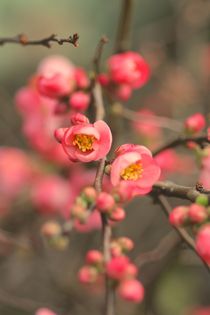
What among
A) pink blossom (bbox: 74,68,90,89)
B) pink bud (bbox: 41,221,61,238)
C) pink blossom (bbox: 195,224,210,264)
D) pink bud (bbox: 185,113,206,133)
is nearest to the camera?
pink blossom (bbox: 195,224,210,264)

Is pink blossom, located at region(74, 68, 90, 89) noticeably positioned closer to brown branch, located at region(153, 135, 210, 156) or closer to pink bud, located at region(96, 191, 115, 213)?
brown branch, located at region(153, 135, 210, 156)

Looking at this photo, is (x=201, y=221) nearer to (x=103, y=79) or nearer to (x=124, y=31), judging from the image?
(x=103, y=79)

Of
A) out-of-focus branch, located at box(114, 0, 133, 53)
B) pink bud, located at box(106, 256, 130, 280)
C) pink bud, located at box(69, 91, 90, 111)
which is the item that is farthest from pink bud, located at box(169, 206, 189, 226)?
out-of-focus branch, located at box(114, 0, 133, 53)

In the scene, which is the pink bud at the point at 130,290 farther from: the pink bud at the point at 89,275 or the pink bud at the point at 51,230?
the pink bud at the point at 51,230

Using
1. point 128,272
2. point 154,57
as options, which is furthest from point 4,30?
point 128,272

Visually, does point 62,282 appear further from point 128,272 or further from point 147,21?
point 147,21

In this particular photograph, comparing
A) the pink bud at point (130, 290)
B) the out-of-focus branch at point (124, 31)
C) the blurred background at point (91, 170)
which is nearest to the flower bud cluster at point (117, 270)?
the pink bud at point (130, 290)

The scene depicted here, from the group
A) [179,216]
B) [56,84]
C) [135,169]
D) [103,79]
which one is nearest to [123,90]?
[103,79]
